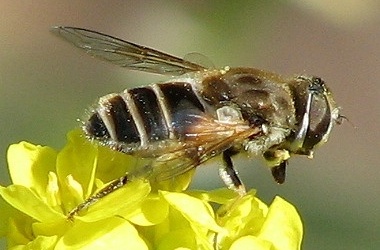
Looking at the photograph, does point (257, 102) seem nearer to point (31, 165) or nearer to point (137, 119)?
point (137, 119)

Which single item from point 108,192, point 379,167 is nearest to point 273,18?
point 379,167

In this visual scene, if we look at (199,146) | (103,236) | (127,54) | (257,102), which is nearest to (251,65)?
(127,54)

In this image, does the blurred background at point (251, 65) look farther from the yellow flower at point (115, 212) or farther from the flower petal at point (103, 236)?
the flower petal at point (103, 236)

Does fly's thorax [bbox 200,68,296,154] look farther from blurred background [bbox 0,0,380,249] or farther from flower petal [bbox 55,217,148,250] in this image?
blurred background [bbox 0,0,380,249]

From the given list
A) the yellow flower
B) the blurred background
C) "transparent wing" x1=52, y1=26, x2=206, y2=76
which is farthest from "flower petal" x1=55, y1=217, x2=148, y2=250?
the blurred background

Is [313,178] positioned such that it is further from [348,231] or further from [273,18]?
[273,18]
